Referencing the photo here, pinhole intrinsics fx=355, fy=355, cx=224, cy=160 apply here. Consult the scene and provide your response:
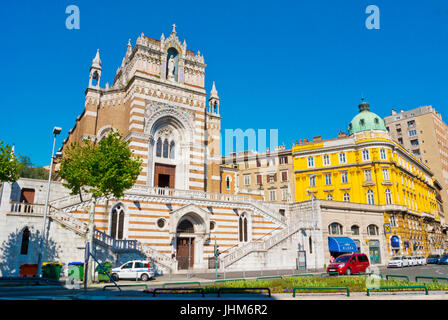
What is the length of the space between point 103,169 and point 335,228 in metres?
29.3

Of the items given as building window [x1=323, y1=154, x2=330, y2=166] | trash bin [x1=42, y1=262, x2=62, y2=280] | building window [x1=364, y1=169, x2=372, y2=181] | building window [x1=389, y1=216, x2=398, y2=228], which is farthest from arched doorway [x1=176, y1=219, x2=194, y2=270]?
building window [x1=389, y1=216, x2=398, y2=228]

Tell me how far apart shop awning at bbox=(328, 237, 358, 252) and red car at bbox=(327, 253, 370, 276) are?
36.4 ft

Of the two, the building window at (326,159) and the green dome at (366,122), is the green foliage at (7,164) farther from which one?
the green dome at (366,122)

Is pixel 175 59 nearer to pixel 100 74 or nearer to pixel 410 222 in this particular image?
pixel 100 74

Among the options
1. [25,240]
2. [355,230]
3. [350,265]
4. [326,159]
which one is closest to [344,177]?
[326,159]

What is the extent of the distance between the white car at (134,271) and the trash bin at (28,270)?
5154 millimetres

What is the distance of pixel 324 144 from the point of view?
54656mm

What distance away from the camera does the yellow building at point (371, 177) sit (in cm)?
4838

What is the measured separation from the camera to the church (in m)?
27.8

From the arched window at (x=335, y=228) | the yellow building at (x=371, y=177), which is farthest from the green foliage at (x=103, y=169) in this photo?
the yellow building at (x=371, y=177)

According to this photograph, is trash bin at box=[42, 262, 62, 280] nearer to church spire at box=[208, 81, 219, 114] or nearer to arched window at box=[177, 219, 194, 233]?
arched window at box=[177, 219, 194, 233]

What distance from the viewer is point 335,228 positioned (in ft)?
138
